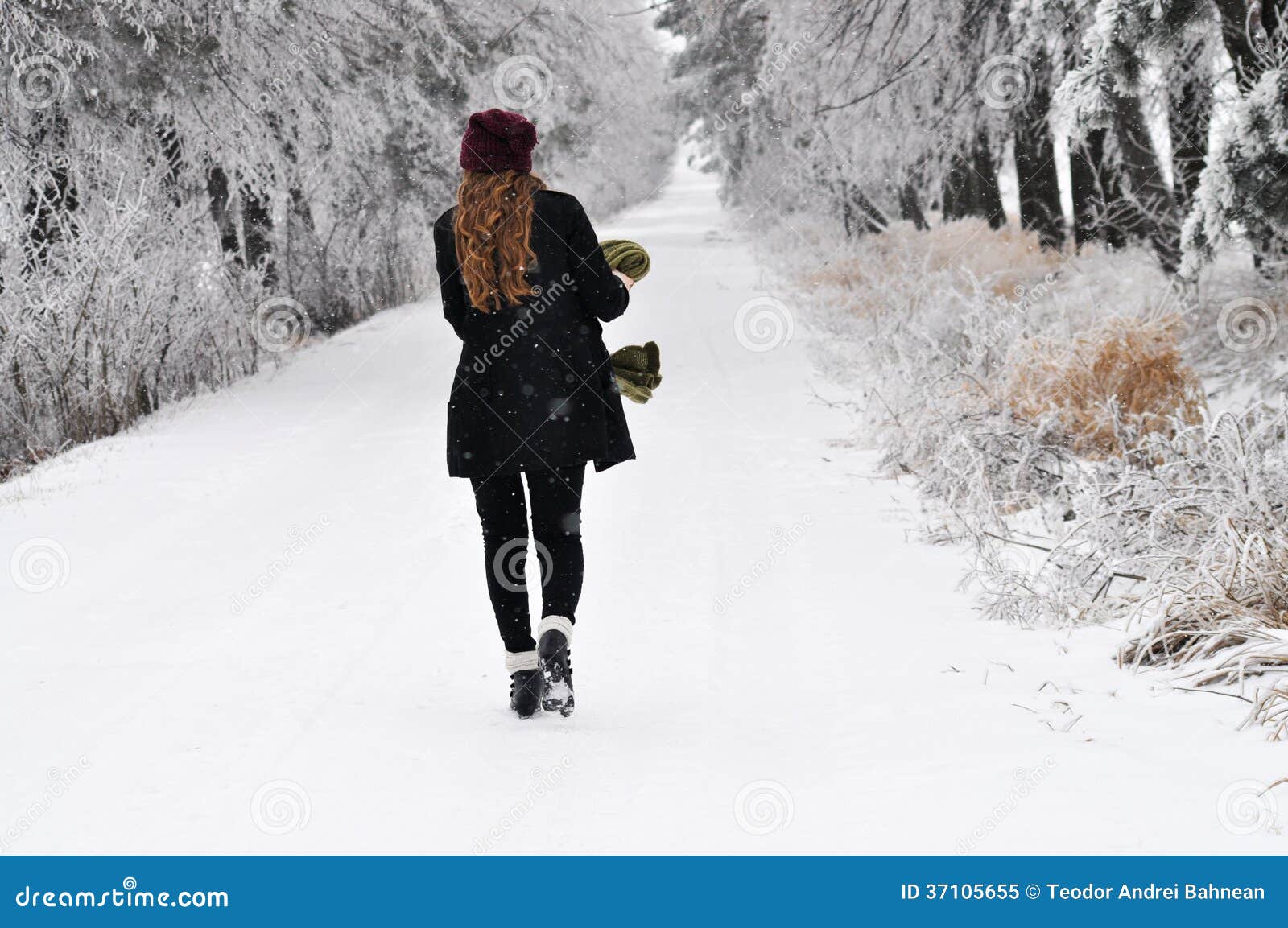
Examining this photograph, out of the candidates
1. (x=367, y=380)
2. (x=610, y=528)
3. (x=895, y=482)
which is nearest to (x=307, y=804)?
(x=610, y=528)

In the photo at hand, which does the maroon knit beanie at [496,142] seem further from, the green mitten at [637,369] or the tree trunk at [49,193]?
the tree trunk at [49,193]

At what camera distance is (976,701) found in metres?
3.48

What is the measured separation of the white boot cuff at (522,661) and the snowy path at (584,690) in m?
0.16

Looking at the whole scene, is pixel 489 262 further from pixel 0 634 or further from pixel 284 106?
pixel 284 106

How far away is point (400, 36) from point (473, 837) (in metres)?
10.5

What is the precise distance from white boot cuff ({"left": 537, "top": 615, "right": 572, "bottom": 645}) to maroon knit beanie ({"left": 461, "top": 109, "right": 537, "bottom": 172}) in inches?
50.2

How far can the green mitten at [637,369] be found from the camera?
3711mm

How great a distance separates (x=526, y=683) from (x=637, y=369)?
103cm

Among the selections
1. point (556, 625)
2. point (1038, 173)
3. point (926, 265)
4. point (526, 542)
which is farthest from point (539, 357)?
point (1038, 173)

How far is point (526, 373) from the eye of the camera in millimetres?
3361

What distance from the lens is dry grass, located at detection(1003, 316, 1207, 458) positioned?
6.35 m

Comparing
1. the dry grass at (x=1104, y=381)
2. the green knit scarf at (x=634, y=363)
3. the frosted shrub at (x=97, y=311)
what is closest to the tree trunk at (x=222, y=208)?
the frosted shrub at (x=97, y=311)

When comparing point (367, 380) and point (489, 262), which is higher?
point (489, 262)

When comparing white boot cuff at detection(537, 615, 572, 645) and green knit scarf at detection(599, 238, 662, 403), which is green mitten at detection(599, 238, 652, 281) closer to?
green knit scarf at detection(599, 238, 662, 403)
